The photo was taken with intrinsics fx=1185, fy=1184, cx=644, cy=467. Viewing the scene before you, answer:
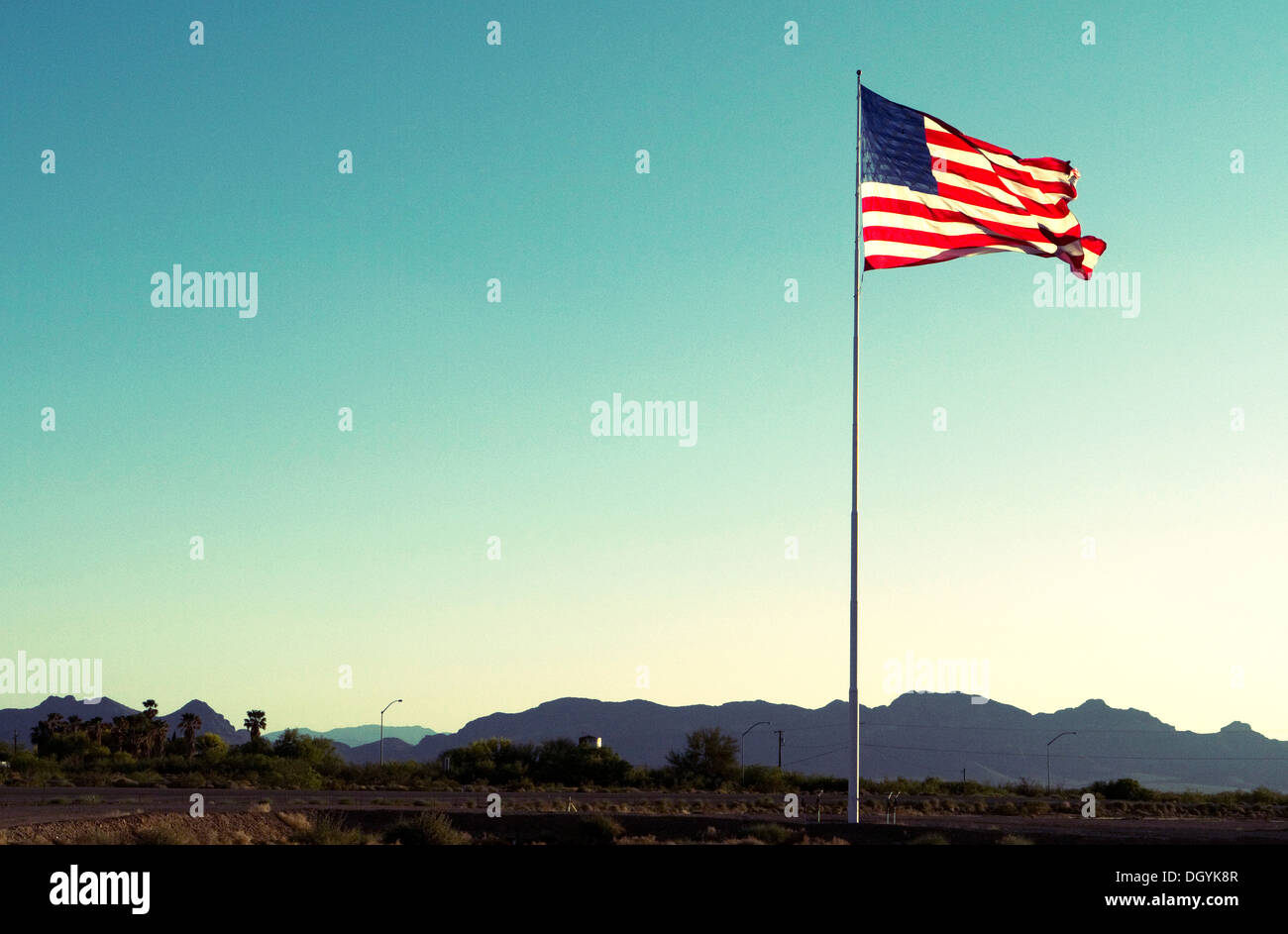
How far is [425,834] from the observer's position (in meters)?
26.9

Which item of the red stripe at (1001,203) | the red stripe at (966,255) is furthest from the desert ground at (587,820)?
the red stripe at (1001,203)

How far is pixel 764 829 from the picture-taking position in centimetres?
2788

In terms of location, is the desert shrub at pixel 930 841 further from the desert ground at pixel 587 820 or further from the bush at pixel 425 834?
the bush at pixel 425 834

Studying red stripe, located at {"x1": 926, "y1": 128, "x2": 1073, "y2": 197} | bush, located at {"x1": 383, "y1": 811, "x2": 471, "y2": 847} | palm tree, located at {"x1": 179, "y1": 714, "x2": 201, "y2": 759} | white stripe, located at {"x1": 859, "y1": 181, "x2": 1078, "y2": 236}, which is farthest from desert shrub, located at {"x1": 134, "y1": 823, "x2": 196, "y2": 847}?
palm tree, located at {"x1": 179, "y1": 714, "x2": 201, "y2": 759}

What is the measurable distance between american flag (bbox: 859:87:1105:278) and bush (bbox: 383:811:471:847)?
618 inches

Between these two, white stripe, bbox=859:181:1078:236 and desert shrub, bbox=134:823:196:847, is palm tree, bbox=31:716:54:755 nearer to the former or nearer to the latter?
desert shrub, bbox=134:823:196:847

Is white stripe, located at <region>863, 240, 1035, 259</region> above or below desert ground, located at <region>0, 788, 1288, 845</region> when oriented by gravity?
above

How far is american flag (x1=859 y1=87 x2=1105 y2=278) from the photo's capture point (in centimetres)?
2153

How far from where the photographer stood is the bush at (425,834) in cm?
2647

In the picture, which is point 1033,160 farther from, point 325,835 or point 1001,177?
point 325,835

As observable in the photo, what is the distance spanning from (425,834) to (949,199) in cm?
1769
